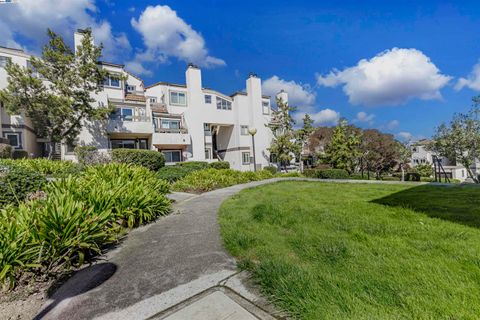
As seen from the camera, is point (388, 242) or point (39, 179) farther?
point (39, 179)

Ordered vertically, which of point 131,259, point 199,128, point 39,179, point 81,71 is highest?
point 81,71

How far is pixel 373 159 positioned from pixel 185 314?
33.3 m

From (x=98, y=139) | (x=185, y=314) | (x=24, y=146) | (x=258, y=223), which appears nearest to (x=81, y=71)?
(x=98, y=139)

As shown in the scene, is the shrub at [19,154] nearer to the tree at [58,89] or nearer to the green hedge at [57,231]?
the tree at [58,89]

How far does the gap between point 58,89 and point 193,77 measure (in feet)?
39.8

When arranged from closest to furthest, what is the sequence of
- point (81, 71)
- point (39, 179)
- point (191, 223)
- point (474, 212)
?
1. point (474, 212)
2. point (191, 223)
3. point (39, 179)
4. point (81, 71)

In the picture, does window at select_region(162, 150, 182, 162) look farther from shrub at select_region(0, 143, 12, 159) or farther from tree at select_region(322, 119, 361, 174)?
tree at select_region(322, 119, 361, 174)

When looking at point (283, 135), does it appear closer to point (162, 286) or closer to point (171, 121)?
point (171, 121)

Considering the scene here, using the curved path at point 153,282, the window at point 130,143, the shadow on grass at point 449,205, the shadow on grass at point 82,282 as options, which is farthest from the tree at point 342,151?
the shadow on grass at point 82,282

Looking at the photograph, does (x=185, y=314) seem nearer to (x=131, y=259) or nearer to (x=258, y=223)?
(x=131, y=259)

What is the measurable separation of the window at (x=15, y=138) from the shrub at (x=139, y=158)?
31.2 ft

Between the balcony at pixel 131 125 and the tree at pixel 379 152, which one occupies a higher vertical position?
the balcony at pixel 131 125

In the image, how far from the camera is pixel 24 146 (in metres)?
18.7

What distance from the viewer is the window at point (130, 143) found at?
874 inches
